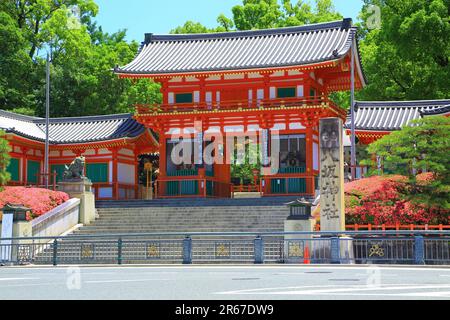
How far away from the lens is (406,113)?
44.4 m

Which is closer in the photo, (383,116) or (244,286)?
(244,286)

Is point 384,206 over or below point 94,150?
below

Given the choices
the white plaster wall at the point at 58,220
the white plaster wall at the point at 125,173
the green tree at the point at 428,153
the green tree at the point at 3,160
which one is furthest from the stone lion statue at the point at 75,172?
the green tree at the point at 428,153

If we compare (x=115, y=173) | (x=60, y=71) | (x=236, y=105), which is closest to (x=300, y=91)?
(x=236, y=105)

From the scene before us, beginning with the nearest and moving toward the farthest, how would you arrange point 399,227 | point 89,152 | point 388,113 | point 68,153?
point 399,227 → point 388,113 → point 89,152 → point 68,153

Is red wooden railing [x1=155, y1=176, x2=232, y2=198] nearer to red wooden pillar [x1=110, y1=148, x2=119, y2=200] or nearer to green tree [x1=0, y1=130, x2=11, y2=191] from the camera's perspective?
red wooden pillar [x1=110, y1=148, x2=119, y2=200]

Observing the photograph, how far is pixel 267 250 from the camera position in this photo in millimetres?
27250

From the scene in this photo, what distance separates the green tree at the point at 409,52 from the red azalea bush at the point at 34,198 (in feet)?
86.3

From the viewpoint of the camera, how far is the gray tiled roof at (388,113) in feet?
140

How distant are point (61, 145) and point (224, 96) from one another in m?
10.7

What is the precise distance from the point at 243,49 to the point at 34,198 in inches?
671

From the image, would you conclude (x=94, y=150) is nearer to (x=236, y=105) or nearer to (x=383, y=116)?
(x=236, y=105)

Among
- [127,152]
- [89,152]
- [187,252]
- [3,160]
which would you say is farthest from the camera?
[127,152]

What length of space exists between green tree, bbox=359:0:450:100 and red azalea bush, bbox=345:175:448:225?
65.7ft
